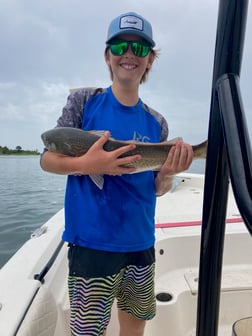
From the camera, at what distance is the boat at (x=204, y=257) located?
71cm

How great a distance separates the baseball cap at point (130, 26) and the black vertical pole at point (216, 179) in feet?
2.66

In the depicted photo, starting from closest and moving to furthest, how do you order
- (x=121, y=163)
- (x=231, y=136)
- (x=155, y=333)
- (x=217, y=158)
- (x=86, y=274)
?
(x=231, y=136)
(x=217, y=158)
(x=121, y=163)
(x=86, y=274)
(x=155, y=333)

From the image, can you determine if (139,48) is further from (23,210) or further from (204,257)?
(23,210)

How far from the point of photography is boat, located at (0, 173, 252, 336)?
1.52m

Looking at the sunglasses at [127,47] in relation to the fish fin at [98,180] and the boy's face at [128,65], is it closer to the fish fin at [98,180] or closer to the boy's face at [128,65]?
the boy's face at [128,65]

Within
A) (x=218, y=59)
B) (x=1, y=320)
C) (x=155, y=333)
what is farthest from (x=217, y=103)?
(x=155, y=333)

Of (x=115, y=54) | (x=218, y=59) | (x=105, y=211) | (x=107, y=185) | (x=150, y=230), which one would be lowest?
(x=150, y=230)

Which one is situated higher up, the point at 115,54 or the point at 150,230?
the point at 115,54

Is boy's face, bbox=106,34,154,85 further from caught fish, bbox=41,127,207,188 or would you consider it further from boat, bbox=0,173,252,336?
boat, bbox=0,173,252,336

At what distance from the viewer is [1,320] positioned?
1383mm

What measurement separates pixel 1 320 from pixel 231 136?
1334 millimetres

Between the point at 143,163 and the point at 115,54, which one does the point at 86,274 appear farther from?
the point at 115,54

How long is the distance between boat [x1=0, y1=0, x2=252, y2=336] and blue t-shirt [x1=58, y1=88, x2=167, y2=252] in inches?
13.3

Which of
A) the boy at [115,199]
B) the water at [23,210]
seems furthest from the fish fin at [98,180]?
the water at [23,210]
